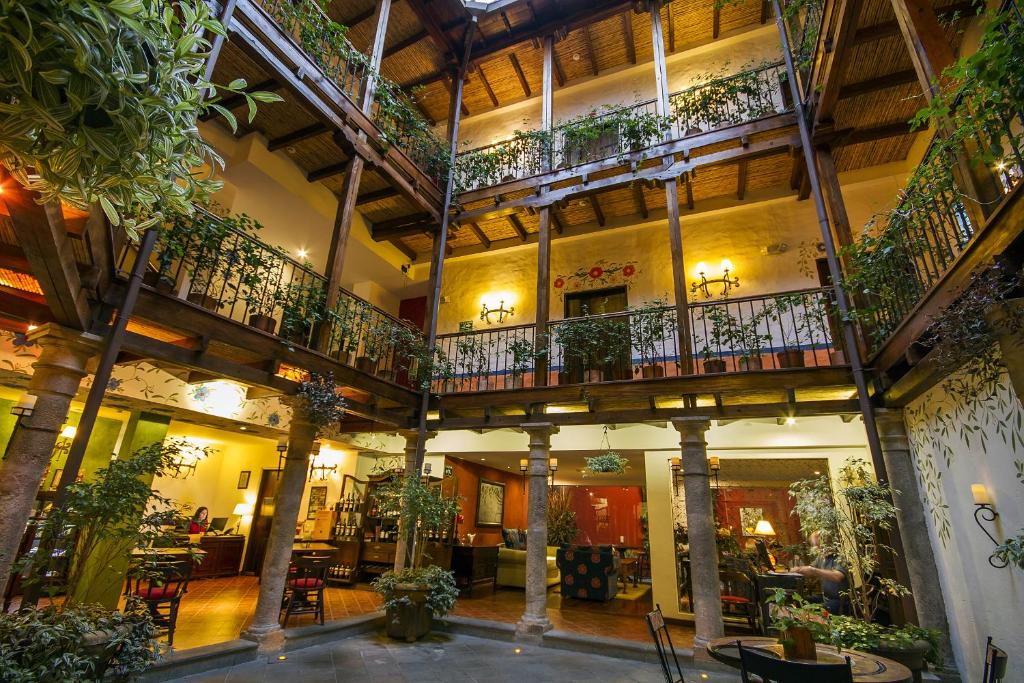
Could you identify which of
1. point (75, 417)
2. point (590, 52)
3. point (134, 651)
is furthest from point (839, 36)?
point (75, 417)

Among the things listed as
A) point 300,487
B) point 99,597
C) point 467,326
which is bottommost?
point 99,597

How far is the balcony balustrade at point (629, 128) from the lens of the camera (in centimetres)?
787

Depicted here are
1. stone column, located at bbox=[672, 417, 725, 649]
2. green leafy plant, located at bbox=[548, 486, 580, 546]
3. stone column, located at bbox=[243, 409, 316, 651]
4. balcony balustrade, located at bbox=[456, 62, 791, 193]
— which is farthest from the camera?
green leafy plant, located at bbox=[548, 486, 580, 546]

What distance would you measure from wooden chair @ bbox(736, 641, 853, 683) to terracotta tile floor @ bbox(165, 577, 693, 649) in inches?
159

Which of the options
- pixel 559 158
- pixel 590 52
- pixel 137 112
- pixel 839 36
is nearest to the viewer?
pixel 137 112

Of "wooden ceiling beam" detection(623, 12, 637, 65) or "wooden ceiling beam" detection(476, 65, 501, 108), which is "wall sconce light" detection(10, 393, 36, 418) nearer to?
"wooden ceiling beam" detection(476, 65, 501, 108)

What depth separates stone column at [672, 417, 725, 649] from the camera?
18.8 ft

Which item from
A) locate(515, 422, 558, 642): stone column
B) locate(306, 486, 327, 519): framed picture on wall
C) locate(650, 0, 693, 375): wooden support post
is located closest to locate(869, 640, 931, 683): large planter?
locate(650, 0, 693, 375): wooden support post

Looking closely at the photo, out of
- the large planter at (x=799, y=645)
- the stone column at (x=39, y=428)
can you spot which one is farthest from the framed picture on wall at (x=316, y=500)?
the large planter at (x=799, y=645)

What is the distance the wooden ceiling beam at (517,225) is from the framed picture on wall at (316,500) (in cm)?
724

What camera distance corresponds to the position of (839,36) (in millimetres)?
5527

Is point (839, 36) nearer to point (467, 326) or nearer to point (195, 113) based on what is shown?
point (467, 326)

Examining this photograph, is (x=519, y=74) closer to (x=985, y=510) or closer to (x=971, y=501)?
(x=971, y=501)

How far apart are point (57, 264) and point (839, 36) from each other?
7.49 meters
